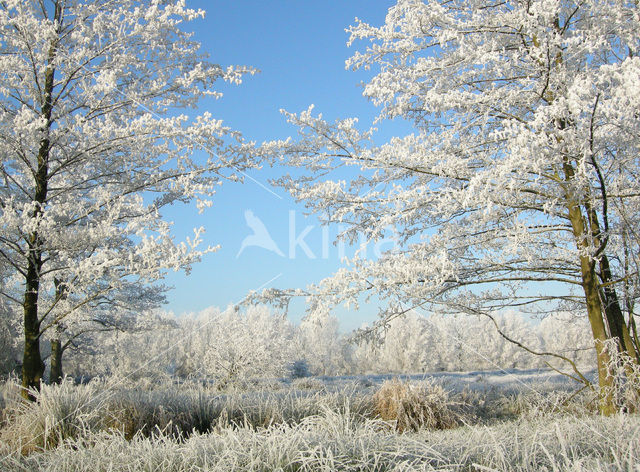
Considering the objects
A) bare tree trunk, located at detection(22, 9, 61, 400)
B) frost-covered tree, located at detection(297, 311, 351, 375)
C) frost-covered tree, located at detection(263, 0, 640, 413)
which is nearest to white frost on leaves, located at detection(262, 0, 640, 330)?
frost-covered tree, located at detection(263, 0, 640, 413)

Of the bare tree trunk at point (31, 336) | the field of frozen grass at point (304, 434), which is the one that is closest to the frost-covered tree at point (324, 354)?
the field of frozen grass at point (304, 434)

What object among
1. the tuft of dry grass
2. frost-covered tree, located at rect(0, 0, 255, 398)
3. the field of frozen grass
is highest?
frost-covered tree, located at rect(0, 0, 255, 398)

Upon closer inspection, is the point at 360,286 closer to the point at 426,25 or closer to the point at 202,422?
the point at 202,422

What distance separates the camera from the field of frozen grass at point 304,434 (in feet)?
7.45

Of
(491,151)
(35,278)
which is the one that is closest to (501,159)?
(491,151)

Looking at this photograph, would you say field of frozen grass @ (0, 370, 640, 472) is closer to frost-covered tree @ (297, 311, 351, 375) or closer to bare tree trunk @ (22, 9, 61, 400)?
bare tree trunk @ (22, 9, 61, 400)

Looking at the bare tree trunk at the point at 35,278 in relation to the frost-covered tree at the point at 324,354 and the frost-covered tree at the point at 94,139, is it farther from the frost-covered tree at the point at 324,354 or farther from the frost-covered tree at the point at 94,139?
the frost-covered tree at the point at 324,354

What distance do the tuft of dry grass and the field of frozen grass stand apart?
0.06 feet

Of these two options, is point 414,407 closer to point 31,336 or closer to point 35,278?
point 31,336

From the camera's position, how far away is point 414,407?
5.88 m

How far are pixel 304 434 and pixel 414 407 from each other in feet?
12.3

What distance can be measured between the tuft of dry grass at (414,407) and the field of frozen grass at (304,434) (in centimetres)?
2

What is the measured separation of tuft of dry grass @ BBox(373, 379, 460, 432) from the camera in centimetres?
568

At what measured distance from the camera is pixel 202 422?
16.8 feet
